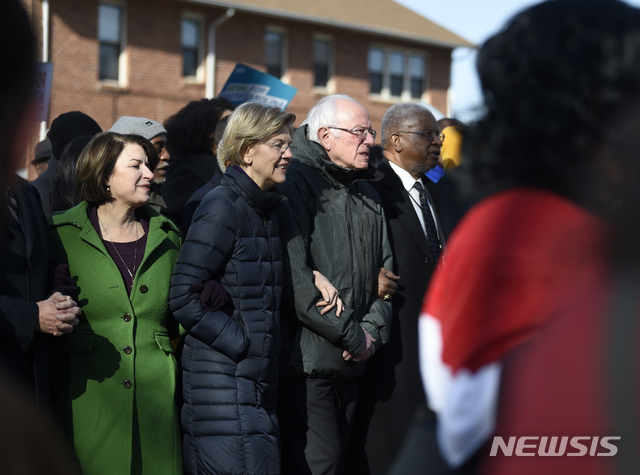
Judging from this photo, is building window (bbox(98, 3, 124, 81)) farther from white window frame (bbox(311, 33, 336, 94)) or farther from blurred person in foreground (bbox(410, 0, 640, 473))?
blurred person in foreground (bbox(410, 0, 640, 473))

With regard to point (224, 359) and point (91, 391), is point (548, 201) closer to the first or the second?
point (224, 359)

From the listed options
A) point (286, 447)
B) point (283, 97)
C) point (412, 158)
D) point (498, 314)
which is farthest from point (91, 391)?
point (283, 97)

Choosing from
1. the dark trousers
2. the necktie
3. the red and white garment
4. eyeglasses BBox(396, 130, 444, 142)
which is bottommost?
the dark trousers

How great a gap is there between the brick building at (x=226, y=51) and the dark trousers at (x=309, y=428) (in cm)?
1486

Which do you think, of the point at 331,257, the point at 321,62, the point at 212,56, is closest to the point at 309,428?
the point at 331,257

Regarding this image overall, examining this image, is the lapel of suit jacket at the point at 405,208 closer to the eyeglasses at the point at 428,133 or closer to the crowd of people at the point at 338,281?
the crowd of people at the point at 338,281

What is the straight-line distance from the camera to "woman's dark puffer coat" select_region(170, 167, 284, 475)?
142 inches

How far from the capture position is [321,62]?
23453 millimetres

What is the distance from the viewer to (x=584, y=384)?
964 millimetres

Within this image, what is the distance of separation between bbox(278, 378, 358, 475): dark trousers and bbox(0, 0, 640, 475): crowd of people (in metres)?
0.01

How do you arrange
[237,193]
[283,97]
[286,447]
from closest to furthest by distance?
1. [237,193]
2. [286,447]
3. [283,97]

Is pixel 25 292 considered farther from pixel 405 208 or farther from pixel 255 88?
pixel 255 88

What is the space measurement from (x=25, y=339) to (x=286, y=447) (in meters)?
1.59

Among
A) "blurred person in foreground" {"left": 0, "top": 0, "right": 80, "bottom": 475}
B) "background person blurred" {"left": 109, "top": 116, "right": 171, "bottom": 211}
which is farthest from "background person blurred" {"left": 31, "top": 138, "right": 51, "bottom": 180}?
"blurred person in foreground" {"left": 0, "top": 0, "right": 80, "bottom": 475}
